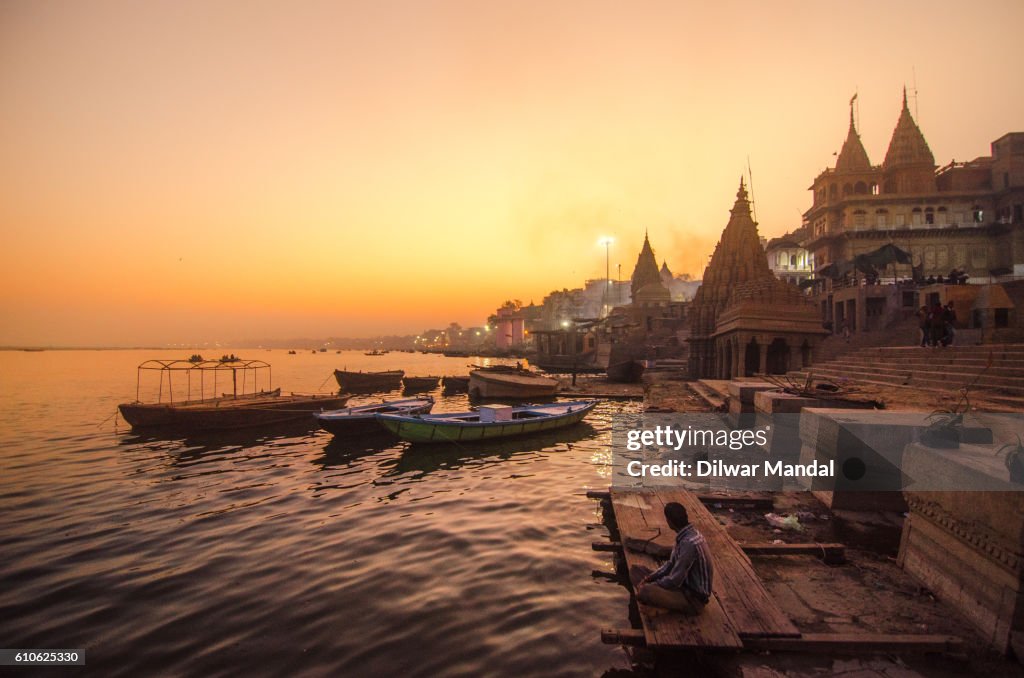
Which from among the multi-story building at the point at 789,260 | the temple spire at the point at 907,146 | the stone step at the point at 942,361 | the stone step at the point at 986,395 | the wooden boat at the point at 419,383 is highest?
the temple spire at the point at 907,146

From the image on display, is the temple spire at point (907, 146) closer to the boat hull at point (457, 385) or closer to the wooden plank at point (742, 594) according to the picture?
Result: the boat hull at point (457, 385)

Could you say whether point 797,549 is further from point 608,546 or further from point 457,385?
point 457,385

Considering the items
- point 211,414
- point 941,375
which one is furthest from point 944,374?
point 211,414

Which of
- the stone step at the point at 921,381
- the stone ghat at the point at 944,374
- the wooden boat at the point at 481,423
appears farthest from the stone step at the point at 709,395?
the wooden boat at the point at 481,423

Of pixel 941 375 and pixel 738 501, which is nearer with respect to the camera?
pixel 738 501

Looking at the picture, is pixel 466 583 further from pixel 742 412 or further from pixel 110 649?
pixel 742 412

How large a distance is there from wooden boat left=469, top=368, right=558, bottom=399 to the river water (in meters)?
17.6

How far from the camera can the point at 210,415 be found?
1000 inches

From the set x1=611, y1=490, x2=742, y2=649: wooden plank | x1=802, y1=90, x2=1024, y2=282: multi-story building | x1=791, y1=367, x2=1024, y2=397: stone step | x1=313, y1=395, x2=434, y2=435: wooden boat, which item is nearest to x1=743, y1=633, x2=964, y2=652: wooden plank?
x1=611, y1=490, x2=742, y2=649: wooden plank

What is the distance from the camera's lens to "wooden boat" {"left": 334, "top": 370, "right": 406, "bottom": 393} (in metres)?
47.9

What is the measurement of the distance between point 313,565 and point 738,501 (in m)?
8.82

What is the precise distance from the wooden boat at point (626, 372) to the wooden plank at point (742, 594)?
38.8 meters

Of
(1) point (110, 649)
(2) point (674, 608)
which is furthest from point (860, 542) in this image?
(1) point (110, 649)

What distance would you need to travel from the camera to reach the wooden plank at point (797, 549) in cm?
Result: 764
